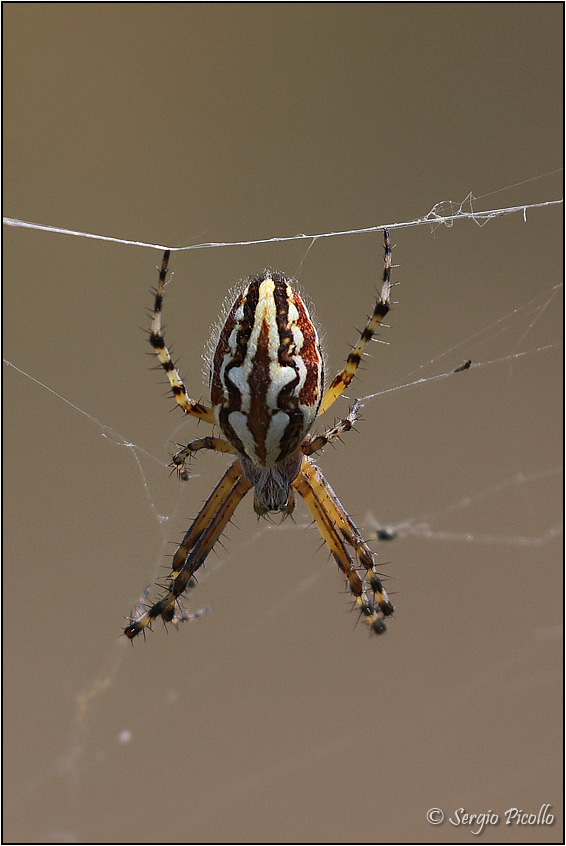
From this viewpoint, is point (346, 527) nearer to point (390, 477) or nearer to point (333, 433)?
point (333, 433)

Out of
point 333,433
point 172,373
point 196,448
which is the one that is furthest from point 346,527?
point 172,373

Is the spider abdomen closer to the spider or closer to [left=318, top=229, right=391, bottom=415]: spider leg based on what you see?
the spider

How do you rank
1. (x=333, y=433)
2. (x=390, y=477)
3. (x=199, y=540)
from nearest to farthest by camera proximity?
(x=333, y=433) < (x=199, y=540) < (x=390, y=477)

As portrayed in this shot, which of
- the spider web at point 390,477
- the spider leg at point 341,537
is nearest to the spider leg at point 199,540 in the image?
the spider leg at point 341,537

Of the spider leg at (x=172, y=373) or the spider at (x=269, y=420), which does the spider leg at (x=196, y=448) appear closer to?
the spider at (x=269, y=420)

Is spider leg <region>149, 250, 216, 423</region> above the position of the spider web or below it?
below

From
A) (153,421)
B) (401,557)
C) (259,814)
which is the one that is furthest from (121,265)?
(259,814)

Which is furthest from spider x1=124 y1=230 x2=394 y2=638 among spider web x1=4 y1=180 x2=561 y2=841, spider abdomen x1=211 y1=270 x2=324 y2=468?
spider web x1=4 y1=180 x2=561 y2=841

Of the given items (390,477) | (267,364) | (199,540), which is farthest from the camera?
(390,477)
